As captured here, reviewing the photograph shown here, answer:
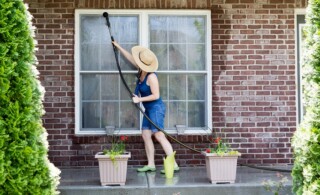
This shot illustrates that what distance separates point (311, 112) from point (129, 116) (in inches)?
148

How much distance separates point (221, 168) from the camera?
645 centimetres

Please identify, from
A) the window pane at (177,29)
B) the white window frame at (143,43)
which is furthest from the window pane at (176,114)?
the window pane at (177,29)

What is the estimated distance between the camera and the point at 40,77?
25.5 feet

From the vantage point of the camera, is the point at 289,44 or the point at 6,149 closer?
the point at 6,149

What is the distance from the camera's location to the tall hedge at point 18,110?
4160mm

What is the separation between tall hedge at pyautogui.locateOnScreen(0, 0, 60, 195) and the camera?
4160 millimetres

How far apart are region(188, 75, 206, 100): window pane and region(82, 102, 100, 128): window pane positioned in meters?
1.49

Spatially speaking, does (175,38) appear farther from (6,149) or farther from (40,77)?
(6,149)

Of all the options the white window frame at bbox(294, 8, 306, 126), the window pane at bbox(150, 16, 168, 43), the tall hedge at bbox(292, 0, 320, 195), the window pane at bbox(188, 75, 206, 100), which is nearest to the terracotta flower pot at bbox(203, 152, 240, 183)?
the tall hedge at bbox(292, 0, 320, 195)

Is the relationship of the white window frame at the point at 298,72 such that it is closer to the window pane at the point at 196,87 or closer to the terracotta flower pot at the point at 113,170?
the window pane at the point at 196,87

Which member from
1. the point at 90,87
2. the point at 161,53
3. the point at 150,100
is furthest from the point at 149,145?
the point at 161,53

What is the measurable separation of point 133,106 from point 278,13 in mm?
2688

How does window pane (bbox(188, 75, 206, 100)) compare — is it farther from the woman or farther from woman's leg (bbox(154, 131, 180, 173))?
woman's leg (bbox(154, 131, 180, 173))

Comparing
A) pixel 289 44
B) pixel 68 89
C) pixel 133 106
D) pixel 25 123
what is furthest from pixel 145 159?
pixel 25 123
